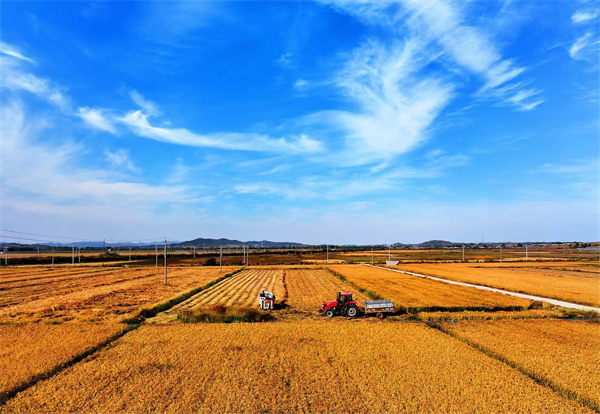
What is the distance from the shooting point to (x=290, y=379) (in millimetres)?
14750

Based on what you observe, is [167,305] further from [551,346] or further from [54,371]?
[551,346]

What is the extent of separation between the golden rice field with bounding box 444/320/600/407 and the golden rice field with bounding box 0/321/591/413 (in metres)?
1.41

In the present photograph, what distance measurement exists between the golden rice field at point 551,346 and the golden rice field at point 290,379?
141cm

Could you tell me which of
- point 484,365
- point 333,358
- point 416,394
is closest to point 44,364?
point 333,358

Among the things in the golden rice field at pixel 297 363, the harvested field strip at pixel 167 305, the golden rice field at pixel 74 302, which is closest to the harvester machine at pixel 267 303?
the golden rice field at pixel 297 363

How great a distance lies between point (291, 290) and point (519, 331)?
1085 inches

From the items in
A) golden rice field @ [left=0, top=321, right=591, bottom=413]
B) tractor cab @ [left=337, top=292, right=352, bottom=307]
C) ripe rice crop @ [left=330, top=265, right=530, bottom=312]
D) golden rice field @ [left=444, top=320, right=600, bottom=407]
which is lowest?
ripe rice crop @ [left=330, top=265, right=530, bottom=312]

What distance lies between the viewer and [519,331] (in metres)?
22.8

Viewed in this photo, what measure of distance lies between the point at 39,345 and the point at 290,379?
49.2 ft

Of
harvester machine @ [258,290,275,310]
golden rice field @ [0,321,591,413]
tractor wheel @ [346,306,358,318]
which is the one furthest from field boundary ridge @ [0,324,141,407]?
tractor wheel @ [346,306,358,318]

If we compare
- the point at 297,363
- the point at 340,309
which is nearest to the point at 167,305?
the point at 340,309

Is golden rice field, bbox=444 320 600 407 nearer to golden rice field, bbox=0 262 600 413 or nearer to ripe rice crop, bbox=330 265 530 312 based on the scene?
golden rice field, bbox=0 262 600 413

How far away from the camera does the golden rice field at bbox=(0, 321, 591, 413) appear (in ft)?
40.5

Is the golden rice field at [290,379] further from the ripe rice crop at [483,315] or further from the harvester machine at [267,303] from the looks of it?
the harvester machine at [267,303]
